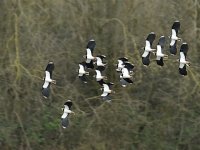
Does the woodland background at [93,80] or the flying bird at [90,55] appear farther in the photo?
the woodland background at [93,80]

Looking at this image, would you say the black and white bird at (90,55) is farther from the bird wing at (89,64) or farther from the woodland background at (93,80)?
the woodland background at (93,80)

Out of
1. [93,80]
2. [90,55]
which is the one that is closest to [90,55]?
[90,55]

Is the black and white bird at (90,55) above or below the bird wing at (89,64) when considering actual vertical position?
above

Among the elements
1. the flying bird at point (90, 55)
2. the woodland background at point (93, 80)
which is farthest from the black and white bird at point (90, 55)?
the woodland background at point (93, 80)

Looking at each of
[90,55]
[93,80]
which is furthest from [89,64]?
[93,80]

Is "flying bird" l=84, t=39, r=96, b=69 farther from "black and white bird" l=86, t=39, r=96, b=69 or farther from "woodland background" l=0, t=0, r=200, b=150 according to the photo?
"woodland background" l=0, t=0, r=200, b=150

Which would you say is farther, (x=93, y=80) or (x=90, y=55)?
(x=93, y=80)

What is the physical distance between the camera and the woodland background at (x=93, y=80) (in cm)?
579

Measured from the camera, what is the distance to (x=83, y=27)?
233 inches

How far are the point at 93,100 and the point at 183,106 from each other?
0.96 meters

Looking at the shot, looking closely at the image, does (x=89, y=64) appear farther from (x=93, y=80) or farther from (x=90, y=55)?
(x=93, y=80)

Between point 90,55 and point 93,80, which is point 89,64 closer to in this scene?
point 90,55

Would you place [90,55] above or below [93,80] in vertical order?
above

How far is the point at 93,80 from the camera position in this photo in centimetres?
583
